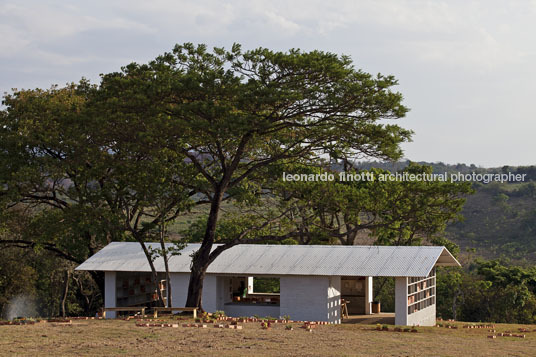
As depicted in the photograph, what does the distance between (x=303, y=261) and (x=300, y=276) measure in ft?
2.22

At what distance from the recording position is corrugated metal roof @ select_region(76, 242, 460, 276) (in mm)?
20578

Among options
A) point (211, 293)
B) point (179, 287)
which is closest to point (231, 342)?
point (211, 293)

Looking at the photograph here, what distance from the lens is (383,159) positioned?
19.3 metres

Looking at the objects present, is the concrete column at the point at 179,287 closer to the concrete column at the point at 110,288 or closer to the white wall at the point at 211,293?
the white wall at the point at 211,293

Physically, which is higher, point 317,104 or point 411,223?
point 317,104

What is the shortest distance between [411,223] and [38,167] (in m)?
14.0

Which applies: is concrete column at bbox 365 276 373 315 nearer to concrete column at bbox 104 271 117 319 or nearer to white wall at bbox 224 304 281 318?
white wall at bbox 224 304 281 318

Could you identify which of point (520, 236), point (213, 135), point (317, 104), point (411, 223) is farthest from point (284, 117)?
point (520, 236)

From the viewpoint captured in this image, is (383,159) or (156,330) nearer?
(156,330)

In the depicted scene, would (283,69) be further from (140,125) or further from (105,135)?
(105,135)

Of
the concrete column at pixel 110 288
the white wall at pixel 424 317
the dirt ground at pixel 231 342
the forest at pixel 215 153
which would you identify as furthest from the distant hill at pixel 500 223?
the dirt ground at pixel 231 342

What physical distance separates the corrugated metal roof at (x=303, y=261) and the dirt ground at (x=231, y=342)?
5.14m

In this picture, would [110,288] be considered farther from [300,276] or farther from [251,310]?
[300,276]

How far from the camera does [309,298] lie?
21.0m
